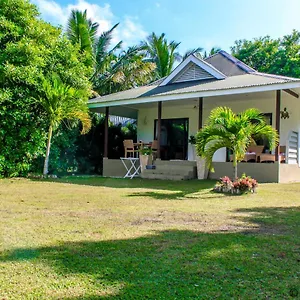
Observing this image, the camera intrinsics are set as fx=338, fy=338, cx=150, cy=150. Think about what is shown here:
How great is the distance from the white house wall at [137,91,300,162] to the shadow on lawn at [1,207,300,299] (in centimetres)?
1061

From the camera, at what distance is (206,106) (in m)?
15.7

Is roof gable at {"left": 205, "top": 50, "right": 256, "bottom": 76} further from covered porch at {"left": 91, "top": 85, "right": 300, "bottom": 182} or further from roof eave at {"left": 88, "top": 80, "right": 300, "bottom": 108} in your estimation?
roof eave at {"left": 88, "top": 80, "right": 300, "bottom": 108}

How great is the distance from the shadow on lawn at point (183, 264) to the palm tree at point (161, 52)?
21210mm

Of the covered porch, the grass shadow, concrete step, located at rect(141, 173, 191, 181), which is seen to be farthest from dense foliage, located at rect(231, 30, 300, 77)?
the grass shadow

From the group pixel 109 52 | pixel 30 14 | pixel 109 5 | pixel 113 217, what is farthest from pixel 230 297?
pixel 109 52

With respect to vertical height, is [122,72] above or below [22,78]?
above

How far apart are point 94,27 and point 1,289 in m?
21.2

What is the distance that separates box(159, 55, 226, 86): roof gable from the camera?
14.6 metres

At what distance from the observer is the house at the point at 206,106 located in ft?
37.3

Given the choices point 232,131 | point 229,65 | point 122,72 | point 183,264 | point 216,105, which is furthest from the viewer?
point 122,72

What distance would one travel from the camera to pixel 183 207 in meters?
6.20

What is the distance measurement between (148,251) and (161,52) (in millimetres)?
23126

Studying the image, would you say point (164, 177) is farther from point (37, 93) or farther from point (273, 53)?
point (273, 53)

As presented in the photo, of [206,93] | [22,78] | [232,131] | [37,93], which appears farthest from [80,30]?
[232,131]
